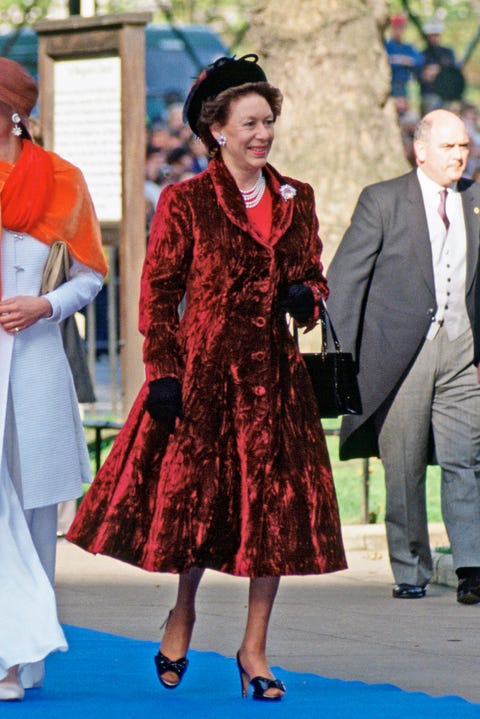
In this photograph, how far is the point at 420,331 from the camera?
8328 millimetres

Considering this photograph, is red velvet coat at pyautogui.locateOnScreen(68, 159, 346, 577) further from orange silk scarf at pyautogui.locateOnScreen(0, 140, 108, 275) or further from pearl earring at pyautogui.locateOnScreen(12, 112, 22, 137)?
pearl earring at pyautogui.locateOnScreen(12, 112, 22, 137)

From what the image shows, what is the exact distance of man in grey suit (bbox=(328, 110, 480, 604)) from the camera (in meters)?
8.35

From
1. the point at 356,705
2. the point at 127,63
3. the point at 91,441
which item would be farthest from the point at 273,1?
the point at 356,705

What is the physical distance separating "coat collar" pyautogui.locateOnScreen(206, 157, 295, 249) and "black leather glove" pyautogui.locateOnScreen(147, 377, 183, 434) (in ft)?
1.72

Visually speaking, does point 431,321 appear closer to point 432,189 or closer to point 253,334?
point 432,189

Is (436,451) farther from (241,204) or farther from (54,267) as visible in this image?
(54,267)

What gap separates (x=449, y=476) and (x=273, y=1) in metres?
6.86

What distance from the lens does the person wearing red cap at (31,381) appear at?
564 centimetres

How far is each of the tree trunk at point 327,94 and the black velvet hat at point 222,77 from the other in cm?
848

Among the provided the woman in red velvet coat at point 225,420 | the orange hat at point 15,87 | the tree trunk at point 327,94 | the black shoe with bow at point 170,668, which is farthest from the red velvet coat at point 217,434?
the tree trunk at point 327,94

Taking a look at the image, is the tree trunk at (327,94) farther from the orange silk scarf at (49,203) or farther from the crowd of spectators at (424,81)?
the crowd of spectators at (424,81)

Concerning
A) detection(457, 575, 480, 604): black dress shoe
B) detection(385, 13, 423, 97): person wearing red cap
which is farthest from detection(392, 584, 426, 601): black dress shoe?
detection(385, 13, 423, 97): person wearing red cap

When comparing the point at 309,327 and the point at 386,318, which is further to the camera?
the point at 386,318

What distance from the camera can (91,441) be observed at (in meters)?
14.0
